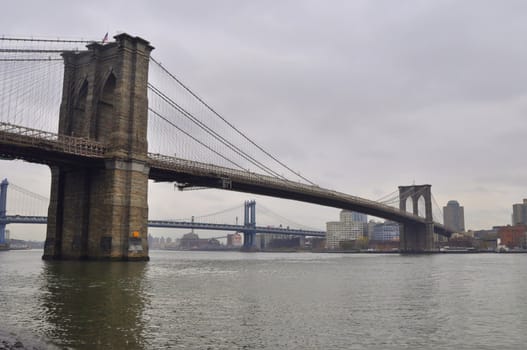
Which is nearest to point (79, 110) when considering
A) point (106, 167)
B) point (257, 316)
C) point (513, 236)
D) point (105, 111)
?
point (105, 111)

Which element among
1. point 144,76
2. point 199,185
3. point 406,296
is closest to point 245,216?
point 199,185

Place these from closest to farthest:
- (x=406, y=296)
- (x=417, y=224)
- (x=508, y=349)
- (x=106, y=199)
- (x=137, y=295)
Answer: (x=508, y=349) → (x=137, y=295) → (x=406, y=296) → (x=106, y=199) → (x=417, y=224)

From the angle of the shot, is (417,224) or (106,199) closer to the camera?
(106,199)

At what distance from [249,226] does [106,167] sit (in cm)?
13114

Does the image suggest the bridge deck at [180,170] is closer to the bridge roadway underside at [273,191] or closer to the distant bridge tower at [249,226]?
the bridge roadway underside at [273,191]

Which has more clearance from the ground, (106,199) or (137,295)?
(106,199)

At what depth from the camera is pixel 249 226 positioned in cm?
17362

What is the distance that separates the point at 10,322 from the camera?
13500 mm

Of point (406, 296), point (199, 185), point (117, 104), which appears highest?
point (117, 104)

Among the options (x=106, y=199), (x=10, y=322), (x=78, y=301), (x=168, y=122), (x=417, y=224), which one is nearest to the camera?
(x=10, y=322)

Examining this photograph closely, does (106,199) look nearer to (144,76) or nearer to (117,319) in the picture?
(144,76)

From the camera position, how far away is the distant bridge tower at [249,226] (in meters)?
172

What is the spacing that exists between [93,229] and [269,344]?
3636 cm

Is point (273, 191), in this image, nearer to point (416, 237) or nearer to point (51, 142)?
point (51, 142)
